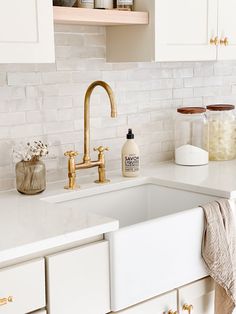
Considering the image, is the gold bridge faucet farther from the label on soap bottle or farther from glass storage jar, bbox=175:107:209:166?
glass storage jar, bbox=175:107:209:166

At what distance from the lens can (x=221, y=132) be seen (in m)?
3.09

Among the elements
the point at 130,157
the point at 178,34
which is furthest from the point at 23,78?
the point at 178,34

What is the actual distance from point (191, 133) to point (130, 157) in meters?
0.48

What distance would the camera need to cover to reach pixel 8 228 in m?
1.93

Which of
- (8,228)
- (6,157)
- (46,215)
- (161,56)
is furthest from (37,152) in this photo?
(161,56)

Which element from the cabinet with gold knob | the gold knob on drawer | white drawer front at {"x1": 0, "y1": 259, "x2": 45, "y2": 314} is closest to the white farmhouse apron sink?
the cabinet with gold knob

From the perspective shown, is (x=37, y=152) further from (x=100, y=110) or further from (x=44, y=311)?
(x=44, y=311)

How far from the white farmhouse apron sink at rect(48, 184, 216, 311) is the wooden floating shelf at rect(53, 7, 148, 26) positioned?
734 mm

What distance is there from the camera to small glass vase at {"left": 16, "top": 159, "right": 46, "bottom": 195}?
2369 millimetres

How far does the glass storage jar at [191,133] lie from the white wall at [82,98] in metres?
0.11

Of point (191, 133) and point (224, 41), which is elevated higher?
point (224, 41)

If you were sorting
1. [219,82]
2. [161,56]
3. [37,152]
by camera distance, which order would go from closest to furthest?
[37,152] < [161,56] < [219,82]

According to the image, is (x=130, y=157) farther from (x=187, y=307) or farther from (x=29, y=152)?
(x=187, y=307)

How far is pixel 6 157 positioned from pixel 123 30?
0.80 metres
